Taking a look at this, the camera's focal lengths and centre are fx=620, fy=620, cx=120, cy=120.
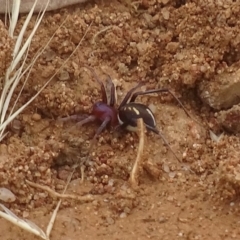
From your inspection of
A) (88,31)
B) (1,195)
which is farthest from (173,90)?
(1,195)

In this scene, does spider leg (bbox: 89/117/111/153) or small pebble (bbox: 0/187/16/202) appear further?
spider leg (bbox: 89/117/111/153)

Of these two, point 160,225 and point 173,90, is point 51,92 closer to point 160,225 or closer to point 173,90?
point 173,90

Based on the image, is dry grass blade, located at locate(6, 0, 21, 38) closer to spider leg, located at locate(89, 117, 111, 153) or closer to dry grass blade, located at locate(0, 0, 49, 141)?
dry grass blade, located at locate(0, 0, 49, 141)

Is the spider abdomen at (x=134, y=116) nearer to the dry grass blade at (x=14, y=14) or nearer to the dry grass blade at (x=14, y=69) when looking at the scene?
the dry grass blade at (x=14, y=69)

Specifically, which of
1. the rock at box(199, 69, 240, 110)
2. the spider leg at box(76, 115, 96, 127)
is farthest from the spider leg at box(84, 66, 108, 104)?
the rock at box(199, 69, 240, 110)

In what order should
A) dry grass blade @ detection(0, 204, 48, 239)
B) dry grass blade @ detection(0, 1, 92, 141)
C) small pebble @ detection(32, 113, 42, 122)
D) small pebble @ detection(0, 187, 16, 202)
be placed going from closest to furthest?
1. dry grass blade @ detection(0, 204, 48, 239)
2. small pebble @ detection(0, 187, 16, 202)
3. dry grass blade @ detection(0, 1, 92, 141)
4. small pebble @ detection(32, 113, 42, 122)

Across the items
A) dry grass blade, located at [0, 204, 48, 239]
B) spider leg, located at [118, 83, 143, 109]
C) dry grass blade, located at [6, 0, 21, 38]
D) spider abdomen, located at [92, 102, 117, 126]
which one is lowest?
dry grass blade, located at [0, 204, 48, 239]
